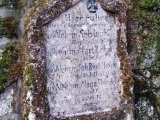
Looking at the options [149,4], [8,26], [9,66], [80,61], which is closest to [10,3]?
[8,26]

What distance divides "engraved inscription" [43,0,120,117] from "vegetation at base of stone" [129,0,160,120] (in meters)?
0.32

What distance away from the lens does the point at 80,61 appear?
2346 mm

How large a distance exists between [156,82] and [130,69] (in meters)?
0.36

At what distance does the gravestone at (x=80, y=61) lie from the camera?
88.1 inches

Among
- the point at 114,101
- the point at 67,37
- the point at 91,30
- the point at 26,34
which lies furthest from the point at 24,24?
the point at 114,101

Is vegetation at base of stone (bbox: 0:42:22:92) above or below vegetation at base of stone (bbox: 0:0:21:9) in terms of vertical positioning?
below

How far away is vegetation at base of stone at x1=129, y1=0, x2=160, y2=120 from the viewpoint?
2.68 meters

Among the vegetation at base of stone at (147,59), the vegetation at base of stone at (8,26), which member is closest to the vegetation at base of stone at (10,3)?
the vegetation at base of stone at (8,26)

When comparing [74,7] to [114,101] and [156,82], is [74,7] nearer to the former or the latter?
[114,101]

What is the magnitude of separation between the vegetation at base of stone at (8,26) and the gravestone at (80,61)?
184 millimetres

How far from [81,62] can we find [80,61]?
0.03 ft

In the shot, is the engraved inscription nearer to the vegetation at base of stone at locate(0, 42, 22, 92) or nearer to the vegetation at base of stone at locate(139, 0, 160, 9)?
the vegetation at base of stone at locate(0, 42, 22, 92)

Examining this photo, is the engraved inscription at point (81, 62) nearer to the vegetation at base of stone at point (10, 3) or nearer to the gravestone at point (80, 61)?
the gravestone at point (80, 61)

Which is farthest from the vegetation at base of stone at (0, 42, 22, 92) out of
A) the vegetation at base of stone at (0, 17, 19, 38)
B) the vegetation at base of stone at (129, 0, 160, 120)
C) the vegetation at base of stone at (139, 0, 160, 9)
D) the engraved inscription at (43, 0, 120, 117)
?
the vegetation at base of stone at (139, 0, 160, 9)
